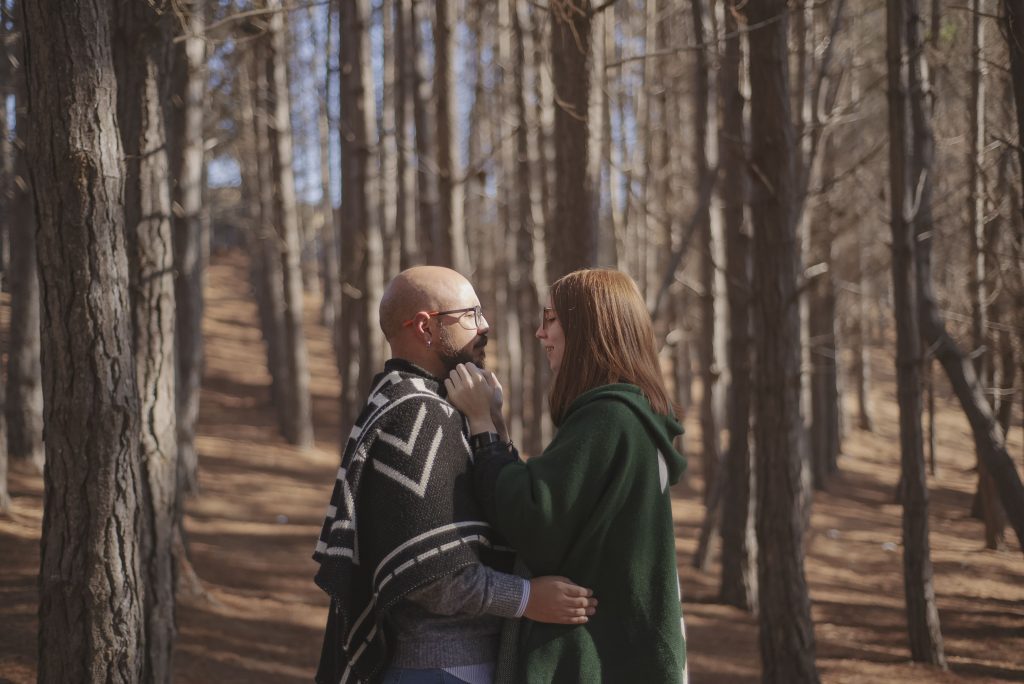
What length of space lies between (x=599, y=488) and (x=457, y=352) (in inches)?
23.7

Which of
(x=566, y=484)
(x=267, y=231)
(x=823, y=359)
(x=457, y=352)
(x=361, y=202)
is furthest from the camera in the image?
(x=823, y=359)

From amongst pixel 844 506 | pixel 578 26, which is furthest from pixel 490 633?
pixel 844 506

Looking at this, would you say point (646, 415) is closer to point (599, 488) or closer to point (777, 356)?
point (599, 488)

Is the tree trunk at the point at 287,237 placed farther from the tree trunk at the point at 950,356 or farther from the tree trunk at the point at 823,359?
the tree trunk at the point at 950,356

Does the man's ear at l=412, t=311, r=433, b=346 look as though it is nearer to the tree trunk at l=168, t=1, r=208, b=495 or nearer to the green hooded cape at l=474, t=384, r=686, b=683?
the green hooded cape at l=474, t=384, r=686, b=683

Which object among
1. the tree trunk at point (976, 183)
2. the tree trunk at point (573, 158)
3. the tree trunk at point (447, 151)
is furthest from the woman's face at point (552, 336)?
the tree trunk at point (976, 183)

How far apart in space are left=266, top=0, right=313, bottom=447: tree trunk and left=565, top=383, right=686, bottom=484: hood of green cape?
12712 mm

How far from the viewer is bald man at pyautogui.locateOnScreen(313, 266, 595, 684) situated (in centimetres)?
254

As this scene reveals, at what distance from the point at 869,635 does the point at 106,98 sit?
8157 mm

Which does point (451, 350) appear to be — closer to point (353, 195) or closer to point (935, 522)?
point (353, 195)

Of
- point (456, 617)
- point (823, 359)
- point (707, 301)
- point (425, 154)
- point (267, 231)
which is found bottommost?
point (456, 617)

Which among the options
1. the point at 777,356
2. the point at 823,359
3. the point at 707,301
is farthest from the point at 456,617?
the point at 823,359

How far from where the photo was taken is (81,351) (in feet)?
12.5

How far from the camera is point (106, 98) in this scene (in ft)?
12.8
